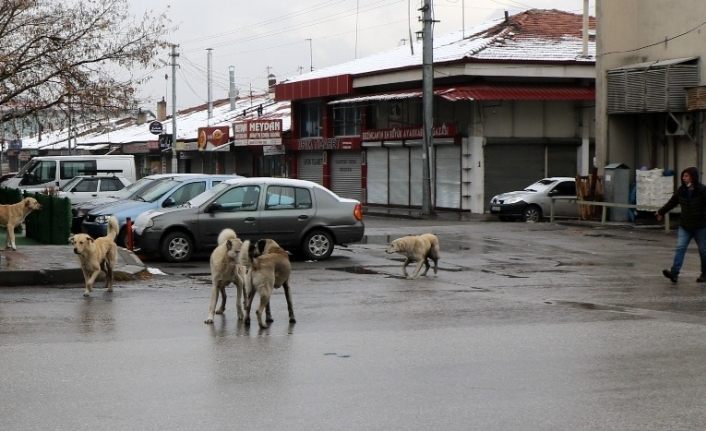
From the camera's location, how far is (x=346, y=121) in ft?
166

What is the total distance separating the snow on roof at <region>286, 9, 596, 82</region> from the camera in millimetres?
40375

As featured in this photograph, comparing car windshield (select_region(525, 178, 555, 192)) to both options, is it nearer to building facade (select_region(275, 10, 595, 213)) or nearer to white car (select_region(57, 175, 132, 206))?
building facade (select_region(275, 10, 595, 213))

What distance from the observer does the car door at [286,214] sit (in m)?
20.2

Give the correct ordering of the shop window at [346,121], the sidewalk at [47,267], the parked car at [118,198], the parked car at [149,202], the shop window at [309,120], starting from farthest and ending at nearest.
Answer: the shop window at [309,120], the shop window at [346,121], the parked car at [118,198], the parked car at [149,202], the sidewalk at [47,267]

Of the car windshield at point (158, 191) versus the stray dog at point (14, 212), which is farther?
the car windshield at point (158, 191)

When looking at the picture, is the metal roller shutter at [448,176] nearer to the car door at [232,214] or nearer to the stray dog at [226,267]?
the car door at [232,214]

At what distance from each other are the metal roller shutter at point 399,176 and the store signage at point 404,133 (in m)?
0.64

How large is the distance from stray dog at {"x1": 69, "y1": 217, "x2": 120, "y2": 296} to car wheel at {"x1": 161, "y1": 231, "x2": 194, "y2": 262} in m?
3.84

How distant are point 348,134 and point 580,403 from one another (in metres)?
42.9

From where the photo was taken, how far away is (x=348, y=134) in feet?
166

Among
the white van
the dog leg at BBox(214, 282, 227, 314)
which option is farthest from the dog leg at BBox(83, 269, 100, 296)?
the white van

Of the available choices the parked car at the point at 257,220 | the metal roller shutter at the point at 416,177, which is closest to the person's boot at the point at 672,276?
the parked car at the point at 257,220

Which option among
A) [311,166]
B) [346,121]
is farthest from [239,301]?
[311,166]

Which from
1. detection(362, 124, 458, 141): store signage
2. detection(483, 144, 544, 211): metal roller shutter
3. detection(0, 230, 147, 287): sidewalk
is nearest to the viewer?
detection(0, 230, 147, 287): sidewalk
